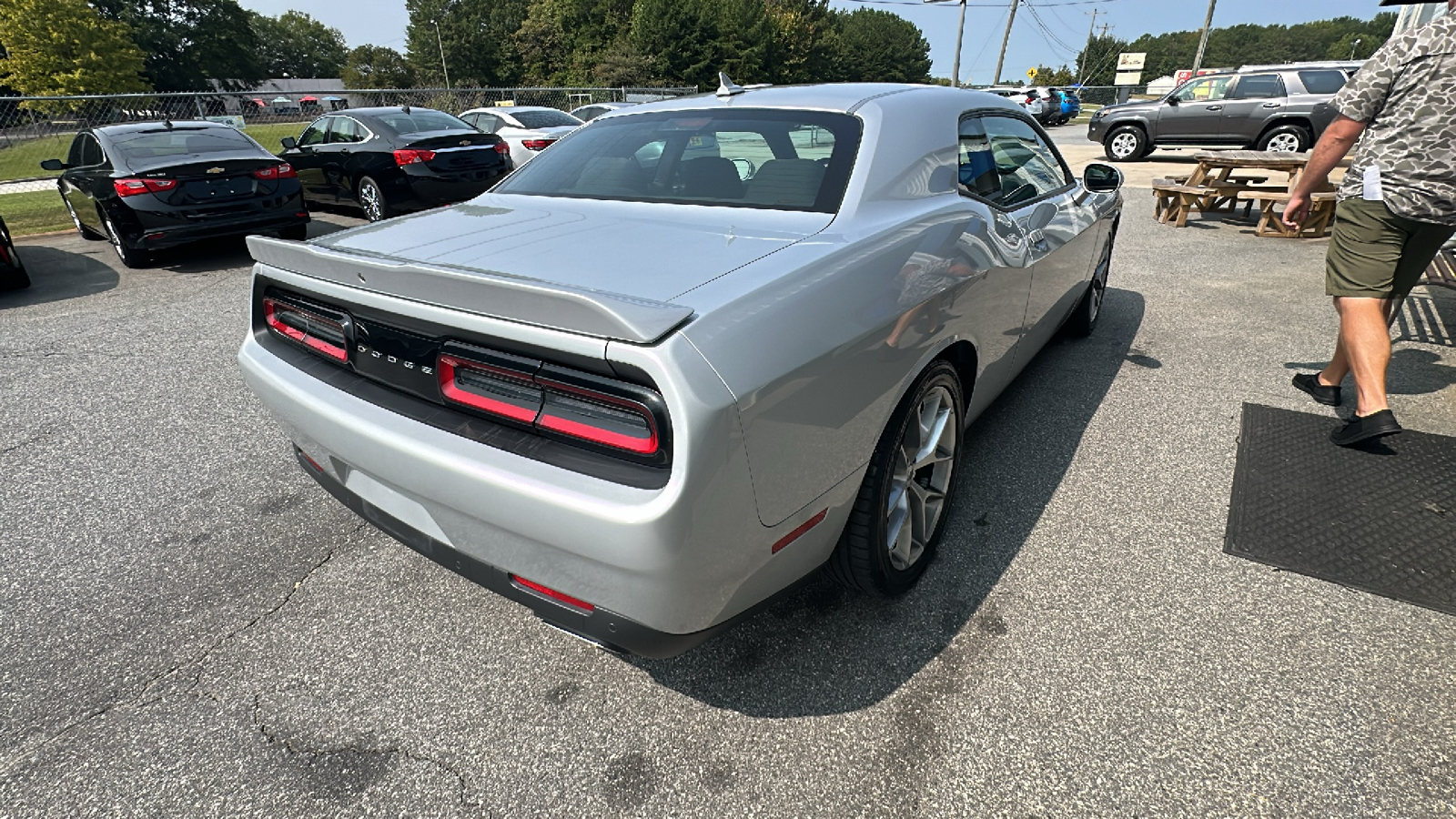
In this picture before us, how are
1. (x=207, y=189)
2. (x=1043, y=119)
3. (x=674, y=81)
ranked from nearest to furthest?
1. (x=207, y=189)
2. (x=1043, y=119)
3. (x=674, y=81)

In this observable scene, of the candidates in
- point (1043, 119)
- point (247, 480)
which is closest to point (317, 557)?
point (247, 480)

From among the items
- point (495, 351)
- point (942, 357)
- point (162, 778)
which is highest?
point (495, 351)

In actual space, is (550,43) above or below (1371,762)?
above

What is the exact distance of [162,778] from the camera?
1.71 m

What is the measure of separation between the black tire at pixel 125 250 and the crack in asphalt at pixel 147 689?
6.25 m

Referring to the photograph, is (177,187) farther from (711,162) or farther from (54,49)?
(54,49)

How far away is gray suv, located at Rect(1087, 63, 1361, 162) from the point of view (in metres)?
12.5

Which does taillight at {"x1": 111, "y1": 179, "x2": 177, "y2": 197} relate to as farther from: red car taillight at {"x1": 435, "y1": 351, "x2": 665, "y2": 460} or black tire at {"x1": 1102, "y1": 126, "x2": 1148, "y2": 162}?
black tire at {"x1": 1102, "y1": 126, "x2": 1148, "y2": 162}

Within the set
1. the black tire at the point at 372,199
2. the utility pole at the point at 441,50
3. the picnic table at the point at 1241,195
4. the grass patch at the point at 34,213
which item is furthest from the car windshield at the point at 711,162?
the utility pole at the point at 441,50

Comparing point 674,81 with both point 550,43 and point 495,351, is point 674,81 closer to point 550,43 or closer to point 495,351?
point 550,43

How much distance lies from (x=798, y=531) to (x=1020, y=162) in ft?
7.60

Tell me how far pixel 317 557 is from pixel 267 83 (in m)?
95.9

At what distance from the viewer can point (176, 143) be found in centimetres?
706

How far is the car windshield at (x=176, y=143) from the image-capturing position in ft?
22.5
